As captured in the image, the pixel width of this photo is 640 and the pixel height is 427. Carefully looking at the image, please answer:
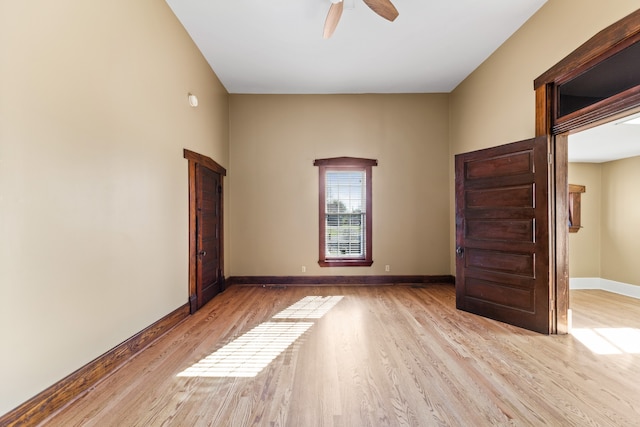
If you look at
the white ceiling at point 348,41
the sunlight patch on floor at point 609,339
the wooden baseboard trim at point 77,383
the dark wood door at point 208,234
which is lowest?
the sunlight patch on floor at point 609,339

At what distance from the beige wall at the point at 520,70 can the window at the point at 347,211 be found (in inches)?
70.5

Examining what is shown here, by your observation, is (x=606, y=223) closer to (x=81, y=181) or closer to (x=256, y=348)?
(x=256, y=348)

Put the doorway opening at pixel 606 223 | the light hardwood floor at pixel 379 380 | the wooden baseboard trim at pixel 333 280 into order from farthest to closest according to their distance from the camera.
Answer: the wooden baseboard trim at pixel 333 280
the doorway opening at pixel 606 223
the light hardwood floor at pixel 379 380

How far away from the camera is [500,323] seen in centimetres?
340

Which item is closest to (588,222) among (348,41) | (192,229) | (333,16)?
(348,41)

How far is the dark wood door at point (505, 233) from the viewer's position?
3100mm

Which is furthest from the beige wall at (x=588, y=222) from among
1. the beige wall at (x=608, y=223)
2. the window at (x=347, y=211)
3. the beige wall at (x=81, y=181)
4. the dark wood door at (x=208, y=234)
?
A: the beige wall at (x=81, y=181)

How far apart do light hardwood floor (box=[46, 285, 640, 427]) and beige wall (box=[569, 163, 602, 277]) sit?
2.24m

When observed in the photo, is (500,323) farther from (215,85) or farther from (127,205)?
(215,85)

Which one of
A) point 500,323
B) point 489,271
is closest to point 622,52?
point 489,271

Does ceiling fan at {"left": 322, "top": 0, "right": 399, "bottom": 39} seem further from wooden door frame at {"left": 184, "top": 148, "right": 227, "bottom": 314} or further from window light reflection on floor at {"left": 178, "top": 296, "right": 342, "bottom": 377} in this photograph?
window light reflection on floor at {"left": 178, "top": 296, "right": 342, "bottom": 377}

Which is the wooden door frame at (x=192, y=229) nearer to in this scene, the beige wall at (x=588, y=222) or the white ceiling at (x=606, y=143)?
the white ceiling at (x=606, y=143)

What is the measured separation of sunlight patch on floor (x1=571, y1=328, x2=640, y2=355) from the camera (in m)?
2.68

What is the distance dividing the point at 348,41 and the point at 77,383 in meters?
4.46
